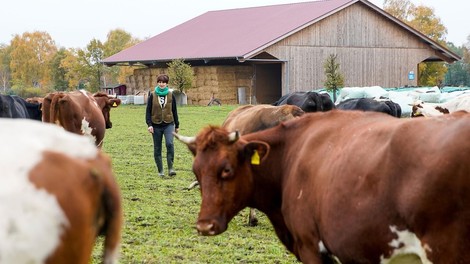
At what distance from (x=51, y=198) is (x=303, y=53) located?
45654 mm

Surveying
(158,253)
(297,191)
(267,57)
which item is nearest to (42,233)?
(297,191)

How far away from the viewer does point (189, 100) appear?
51.6 meters

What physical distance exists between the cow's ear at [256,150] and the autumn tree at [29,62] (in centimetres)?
8683

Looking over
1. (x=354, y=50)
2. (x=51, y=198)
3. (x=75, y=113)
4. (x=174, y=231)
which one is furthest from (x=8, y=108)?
(x=354, y=50)

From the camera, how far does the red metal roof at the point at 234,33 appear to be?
1857 inches

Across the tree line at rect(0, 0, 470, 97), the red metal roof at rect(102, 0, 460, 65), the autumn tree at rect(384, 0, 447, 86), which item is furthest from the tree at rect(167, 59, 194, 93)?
the autumn tree at rect(384, 0, 447, 86)

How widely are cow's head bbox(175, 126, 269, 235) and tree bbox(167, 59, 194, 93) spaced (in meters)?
41.7

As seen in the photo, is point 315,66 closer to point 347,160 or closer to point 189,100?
point 189,100

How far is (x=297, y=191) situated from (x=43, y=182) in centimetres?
295

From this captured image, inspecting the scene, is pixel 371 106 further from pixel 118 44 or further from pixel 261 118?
pixel 118 44

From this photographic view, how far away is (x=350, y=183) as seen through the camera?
471 cm

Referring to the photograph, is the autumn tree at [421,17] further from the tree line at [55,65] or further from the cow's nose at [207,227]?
the cow's nose at [207,227]

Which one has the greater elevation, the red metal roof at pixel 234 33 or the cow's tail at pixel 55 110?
the red metal roof at pixel 234 33

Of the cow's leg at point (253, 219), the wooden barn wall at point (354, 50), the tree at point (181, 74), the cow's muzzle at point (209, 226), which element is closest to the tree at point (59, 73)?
the tree at point (181, 74)
